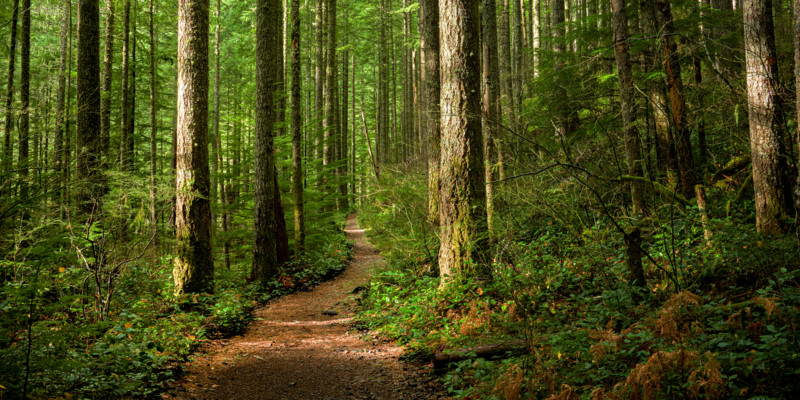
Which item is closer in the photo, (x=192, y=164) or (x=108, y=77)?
(x=192, y=164)

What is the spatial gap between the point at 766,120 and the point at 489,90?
5.47 meters

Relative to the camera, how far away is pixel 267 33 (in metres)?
10.5

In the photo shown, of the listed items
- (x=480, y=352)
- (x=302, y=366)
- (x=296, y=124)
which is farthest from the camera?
(x=296, y=124)

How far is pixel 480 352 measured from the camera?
4742mm

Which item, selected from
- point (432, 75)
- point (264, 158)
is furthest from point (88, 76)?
point (432, 75)

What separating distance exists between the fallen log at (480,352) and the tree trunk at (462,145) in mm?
1654

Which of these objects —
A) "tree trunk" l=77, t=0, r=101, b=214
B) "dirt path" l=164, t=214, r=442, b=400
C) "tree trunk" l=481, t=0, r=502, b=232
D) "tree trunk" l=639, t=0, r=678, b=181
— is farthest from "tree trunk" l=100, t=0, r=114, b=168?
"tree trunk" l=639, t=0, r=678, b=181

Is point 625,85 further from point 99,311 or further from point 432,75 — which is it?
point 99,311

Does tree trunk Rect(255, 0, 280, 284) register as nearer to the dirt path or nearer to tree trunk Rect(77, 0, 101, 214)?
the dirt path

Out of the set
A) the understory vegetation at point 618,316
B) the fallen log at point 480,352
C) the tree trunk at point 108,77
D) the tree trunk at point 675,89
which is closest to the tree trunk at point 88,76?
the tree trunk at point 108,77

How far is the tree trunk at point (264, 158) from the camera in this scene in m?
10.4

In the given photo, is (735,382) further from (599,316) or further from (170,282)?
(170,282)

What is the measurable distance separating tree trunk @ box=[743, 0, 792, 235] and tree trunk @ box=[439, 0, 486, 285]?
3.80 m

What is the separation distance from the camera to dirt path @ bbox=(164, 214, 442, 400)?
468cm
